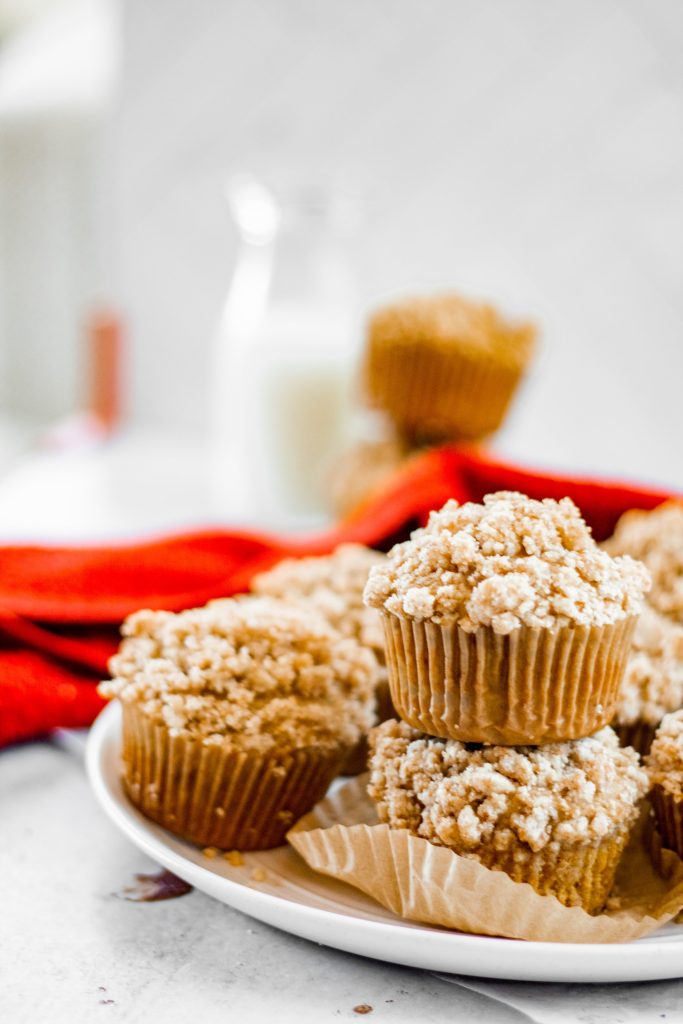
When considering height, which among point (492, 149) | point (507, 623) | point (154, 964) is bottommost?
point (154, 964)

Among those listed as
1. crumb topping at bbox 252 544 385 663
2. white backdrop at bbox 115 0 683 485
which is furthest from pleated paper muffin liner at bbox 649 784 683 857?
white backdrop at bbox 115 0 683 485

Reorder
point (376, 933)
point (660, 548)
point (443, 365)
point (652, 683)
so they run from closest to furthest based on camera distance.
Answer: point (376, 933)
point (652, 683)
point (660, 548)
point (443, 365)

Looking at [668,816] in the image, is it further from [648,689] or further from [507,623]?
[507,623]

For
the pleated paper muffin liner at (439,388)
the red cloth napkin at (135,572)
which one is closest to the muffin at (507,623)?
the red cloth napkin at (135,572)

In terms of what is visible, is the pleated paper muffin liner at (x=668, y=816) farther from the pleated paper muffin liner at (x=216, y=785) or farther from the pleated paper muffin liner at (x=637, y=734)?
the pleated paper muffin liner at (x=216, y=785)

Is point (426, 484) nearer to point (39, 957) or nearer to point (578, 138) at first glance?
point (39, 957)

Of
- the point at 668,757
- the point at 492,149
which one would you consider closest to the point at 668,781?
the point at 668,757

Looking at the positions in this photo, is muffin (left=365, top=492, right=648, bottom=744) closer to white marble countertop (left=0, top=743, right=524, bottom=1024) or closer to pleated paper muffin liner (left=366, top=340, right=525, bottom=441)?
white marble countertop (left=0, top=743, right=524, bottom=1024)
